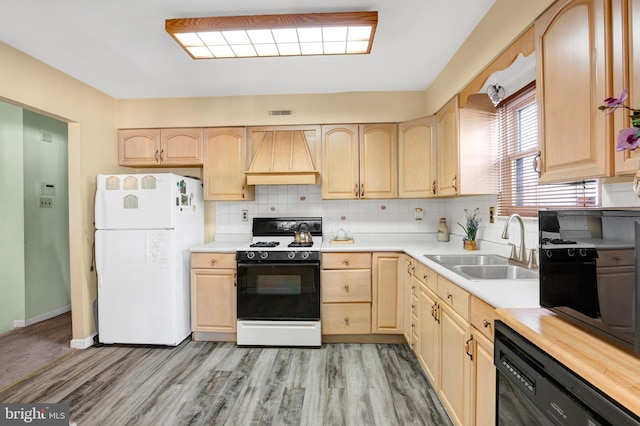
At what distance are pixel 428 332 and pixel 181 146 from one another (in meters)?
2.92

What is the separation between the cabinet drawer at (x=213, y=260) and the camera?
2.84 meters

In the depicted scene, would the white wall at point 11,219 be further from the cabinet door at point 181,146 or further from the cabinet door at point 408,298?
the cabinet door at point 408,298

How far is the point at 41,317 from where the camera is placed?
3404 millimetres

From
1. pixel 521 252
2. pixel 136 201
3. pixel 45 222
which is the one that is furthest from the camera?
pixel 45 222

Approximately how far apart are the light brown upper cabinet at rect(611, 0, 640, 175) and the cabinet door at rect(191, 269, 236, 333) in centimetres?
272

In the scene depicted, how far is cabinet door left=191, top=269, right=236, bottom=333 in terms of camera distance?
2.83m

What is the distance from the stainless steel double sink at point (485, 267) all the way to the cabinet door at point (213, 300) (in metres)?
1.84

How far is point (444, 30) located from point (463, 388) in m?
2.20

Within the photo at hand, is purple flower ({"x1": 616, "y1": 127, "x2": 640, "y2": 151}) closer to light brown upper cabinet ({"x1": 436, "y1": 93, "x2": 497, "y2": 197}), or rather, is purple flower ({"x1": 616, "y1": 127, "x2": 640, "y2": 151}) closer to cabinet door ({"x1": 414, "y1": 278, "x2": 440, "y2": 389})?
cabinet door ({"x1": 414, "y1": 278, "x2": 440, "y2": 389})

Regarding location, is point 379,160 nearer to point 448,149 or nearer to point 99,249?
point 448,149

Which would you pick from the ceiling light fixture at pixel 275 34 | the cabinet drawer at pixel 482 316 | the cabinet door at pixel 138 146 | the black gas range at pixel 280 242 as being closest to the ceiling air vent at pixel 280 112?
the ceiling light fixture at pixel 275 34

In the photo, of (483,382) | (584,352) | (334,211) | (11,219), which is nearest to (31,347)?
(11,219)

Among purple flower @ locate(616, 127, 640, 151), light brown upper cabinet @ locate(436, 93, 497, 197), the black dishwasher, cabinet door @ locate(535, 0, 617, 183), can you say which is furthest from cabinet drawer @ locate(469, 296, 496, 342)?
light brown upper cabinet @ locate(436, 93, 497, 197)

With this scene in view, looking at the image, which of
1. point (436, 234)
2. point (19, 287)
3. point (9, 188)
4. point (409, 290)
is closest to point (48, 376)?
point (19, 287)
